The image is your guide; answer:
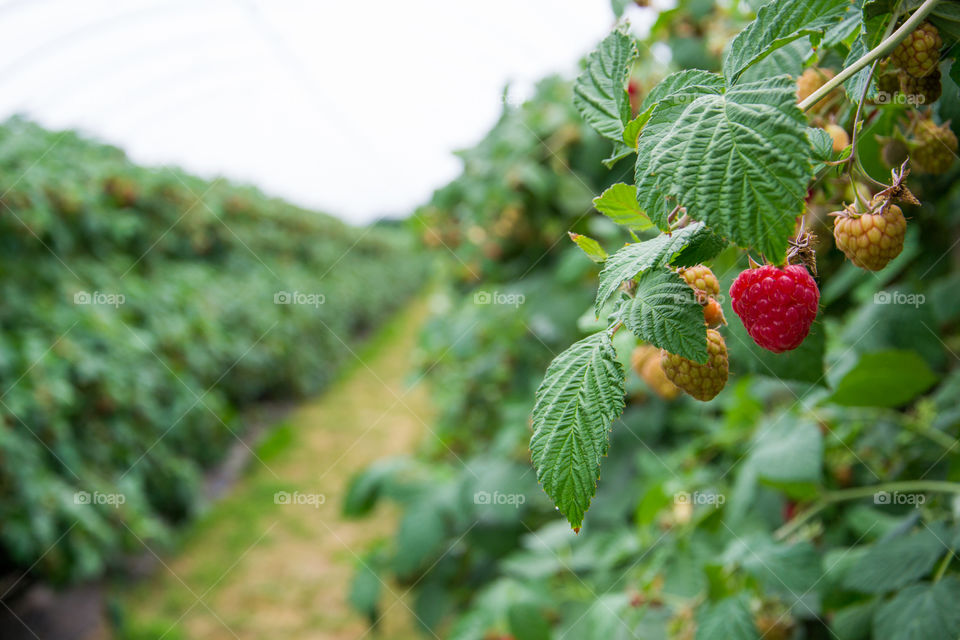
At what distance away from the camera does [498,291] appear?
6.28ft

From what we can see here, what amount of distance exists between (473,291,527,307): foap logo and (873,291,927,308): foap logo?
941mm

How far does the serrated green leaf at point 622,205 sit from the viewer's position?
0.39 metres

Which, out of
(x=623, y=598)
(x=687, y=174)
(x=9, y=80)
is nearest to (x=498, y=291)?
(x=623, y=598)

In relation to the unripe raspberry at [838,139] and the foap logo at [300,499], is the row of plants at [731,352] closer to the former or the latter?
the unripe raspberry at [838,139]

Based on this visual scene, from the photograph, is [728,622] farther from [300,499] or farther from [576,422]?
[300,499]

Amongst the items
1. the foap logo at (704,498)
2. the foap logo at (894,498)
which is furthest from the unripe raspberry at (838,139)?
the foap logo at (704,498)

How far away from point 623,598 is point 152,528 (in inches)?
89.8

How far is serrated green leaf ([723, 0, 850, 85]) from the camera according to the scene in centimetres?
33

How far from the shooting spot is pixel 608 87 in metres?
0.43

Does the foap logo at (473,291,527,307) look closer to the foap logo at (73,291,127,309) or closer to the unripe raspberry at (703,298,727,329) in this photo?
the unripe raspberry at (703,298,727,329)

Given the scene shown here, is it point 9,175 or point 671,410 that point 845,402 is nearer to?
point 671,410

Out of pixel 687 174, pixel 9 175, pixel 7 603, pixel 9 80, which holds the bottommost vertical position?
pixel 7 603

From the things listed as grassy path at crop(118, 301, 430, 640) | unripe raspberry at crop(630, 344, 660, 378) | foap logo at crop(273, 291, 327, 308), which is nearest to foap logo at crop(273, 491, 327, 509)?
grassy path at crop(118, 301, 430, 640)

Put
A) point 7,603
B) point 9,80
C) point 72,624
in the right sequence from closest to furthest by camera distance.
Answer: point 7,603, point 72,624, point 9,80
